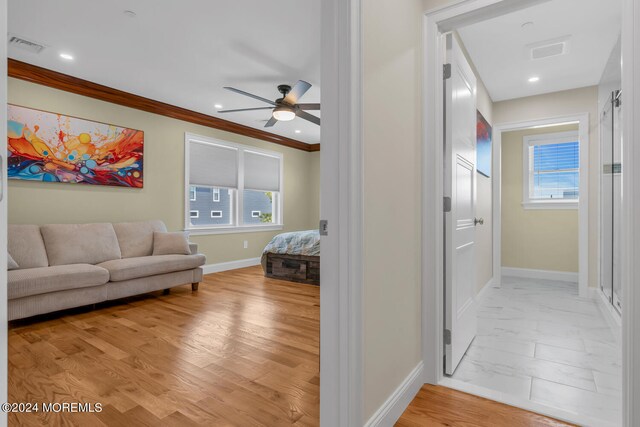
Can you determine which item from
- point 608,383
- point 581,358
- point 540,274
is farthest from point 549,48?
point 540,274

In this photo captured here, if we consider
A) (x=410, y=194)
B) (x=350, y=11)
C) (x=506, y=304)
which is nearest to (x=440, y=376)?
(x=410, y=194)

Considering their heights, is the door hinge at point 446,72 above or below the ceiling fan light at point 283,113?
below

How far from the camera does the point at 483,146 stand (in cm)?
371

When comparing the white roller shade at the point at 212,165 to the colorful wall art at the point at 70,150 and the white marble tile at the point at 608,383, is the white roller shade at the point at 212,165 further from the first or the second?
the white marble tile at the point at 608,383

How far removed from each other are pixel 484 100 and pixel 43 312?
5.19 metres

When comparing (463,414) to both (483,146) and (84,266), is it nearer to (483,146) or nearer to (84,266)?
(483,146)

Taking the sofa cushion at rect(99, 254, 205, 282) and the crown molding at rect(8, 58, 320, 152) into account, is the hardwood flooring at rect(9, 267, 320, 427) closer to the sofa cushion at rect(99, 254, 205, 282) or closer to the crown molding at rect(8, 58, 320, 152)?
the sofa cushion at rect(99, 254, 205, 282)

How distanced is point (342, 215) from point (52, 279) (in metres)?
3.11

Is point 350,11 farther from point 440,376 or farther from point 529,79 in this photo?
point 529,79

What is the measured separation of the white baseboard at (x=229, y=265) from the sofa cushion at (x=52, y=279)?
1.93 metres

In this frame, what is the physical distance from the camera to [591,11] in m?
2.57

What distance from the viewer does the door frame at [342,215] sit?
49.2 inches

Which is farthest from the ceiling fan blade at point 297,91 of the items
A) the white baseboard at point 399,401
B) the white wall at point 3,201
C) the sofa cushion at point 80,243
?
the white wall at point 3,201

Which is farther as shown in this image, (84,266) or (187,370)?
(84,266)
